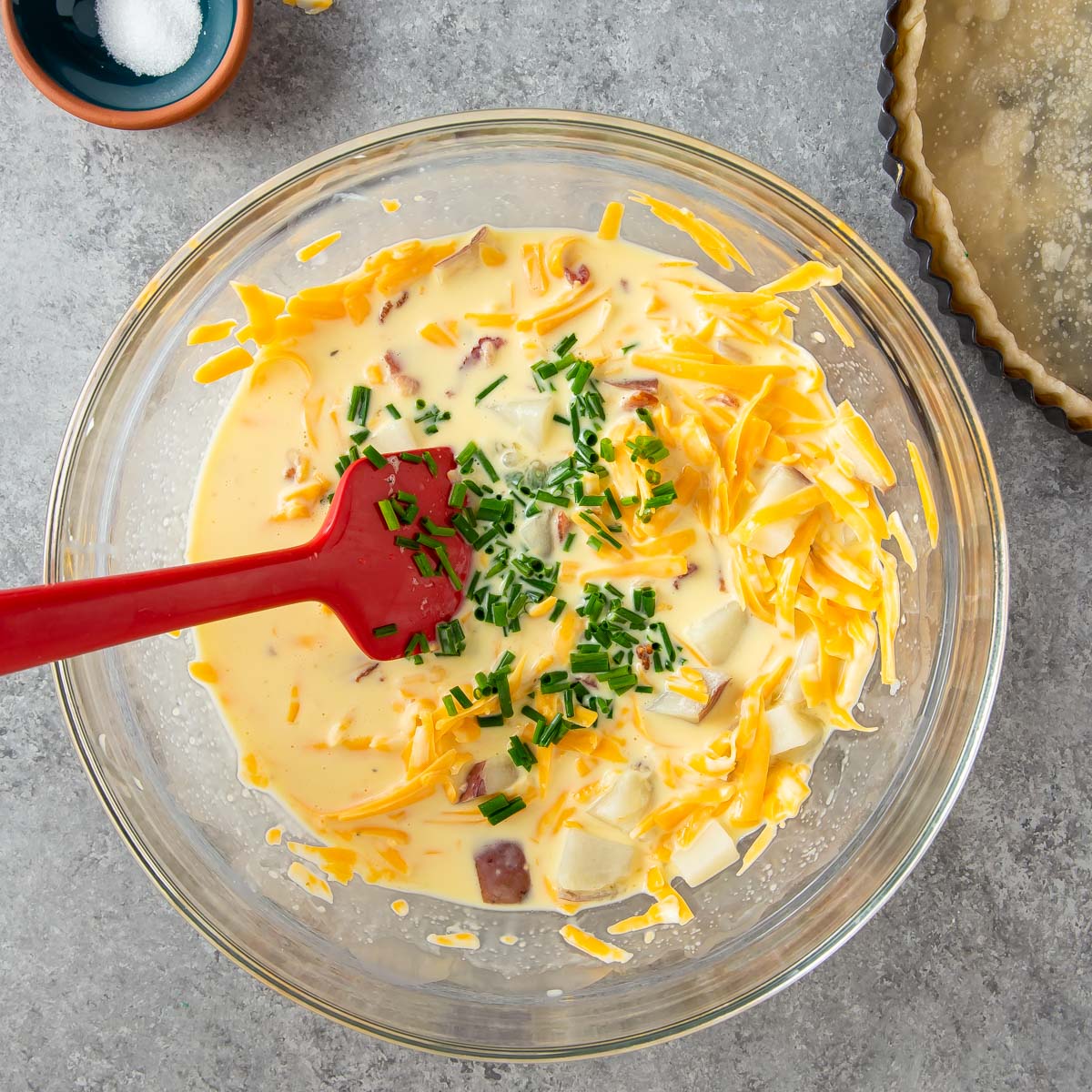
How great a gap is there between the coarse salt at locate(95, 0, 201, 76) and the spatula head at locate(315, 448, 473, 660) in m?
0.92

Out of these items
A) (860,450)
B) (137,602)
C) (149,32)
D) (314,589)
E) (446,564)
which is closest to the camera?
(137,602)

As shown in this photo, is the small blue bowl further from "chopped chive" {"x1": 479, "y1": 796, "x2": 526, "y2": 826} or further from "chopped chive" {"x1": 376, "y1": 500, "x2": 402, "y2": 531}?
"chopped chive" {"x1": 479, "y1": 796, "x2": 526, "y2": 826}

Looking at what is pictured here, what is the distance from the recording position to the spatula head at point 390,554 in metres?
1.60

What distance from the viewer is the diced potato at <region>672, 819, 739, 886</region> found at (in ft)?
5.92

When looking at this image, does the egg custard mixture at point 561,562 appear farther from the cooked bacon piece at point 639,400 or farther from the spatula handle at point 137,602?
the spatula handle at point 137,602

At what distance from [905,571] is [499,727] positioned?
2.58 feet

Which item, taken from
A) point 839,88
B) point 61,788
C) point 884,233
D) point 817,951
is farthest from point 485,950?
point 839,88

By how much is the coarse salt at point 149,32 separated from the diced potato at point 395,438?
0.84 metres

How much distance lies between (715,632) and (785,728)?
0.23 meters

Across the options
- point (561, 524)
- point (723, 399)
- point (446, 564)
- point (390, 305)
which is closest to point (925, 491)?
point (723, 399)

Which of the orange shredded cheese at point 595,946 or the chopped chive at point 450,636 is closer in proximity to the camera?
the chopped chive at point 450,636

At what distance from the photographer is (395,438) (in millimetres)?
1722

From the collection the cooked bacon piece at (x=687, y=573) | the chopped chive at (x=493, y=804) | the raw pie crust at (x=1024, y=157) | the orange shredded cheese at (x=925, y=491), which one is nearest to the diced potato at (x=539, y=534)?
the cooked bacon piece at (x=687, y=573)

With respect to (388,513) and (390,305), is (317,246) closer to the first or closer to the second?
(390,305)
